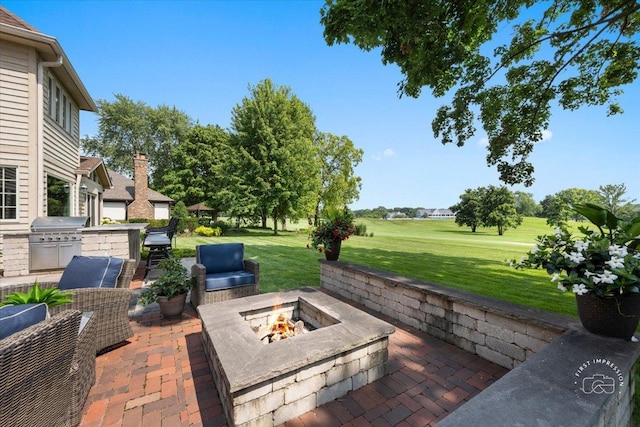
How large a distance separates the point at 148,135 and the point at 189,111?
230 inches

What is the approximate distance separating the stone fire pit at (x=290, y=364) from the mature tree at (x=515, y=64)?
4.77 meters

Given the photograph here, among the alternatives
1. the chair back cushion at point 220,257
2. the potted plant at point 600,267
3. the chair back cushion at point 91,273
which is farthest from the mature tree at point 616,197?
the chair back cushion at point 91,273

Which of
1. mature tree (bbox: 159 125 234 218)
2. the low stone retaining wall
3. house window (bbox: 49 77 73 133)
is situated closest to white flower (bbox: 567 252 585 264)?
the low stone retaining wall

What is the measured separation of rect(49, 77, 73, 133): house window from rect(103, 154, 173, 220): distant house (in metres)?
13.3

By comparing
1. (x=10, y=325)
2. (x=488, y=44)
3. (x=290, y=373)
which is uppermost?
(x=488, y=44)

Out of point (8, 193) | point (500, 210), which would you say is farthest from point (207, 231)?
point (500, 210)

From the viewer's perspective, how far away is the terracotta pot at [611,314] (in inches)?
76.6

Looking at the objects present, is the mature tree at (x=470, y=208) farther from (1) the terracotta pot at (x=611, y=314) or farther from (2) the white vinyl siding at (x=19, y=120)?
(2) the white vinyl siding at (x=19, y=120)

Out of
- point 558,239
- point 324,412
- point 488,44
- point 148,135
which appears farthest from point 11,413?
point 148,135

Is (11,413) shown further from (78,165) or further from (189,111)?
(189,111)

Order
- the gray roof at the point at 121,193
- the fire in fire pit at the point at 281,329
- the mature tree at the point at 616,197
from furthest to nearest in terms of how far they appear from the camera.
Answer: the gray roof at the point at 121,193 < the mature tree at the point at 616,197 < the fire in fire pit at the point at 281,329

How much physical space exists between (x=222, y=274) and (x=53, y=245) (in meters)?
4.52

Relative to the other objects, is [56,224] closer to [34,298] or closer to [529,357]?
[34,298]

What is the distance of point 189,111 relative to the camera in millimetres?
33250
